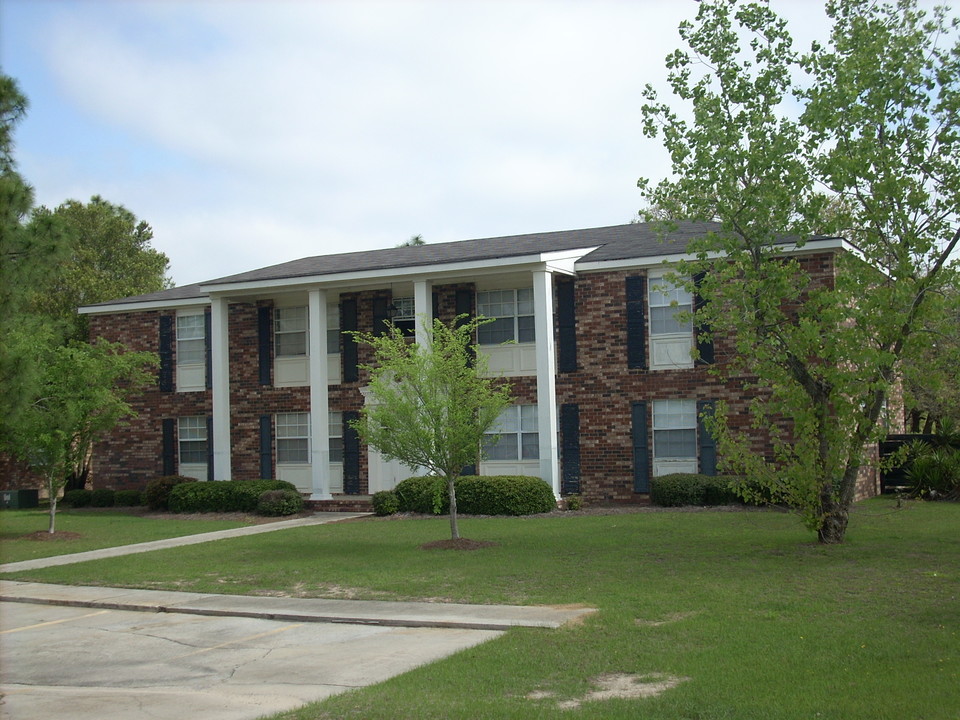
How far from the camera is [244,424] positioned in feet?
94.3

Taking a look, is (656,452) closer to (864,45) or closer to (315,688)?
(864,45)

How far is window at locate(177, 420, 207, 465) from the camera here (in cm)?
2942

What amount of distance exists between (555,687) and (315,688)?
6.73 ft

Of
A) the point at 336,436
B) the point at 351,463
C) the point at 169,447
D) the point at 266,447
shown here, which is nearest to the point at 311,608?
the point at 351,463

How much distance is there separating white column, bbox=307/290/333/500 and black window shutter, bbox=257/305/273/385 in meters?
2.73

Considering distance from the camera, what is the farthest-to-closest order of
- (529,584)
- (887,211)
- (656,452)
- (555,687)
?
(656,452), (887,211), (529,584), (555,687)

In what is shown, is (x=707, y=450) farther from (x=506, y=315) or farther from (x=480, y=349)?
(x=506, y=315)

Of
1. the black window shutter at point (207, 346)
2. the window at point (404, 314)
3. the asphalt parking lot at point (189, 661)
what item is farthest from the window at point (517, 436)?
the asphalt parking lot at point (189, 661)

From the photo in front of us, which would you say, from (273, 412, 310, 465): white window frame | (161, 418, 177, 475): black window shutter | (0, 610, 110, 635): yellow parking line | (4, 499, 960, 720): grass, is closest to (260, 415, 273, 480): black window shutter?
(273, 412, 310, 465): white window frame

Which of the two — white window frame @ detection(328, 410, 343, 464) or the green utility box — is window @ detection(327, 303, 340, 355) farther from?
the green utility box

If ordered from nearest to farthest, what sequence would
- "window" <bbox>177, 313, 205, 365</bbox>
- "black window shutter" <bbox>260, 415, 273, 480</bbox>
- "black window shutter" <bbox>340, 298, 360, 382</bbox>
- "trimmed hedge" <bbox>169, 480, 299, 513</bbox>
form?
"trimmed hedge" <bbox>169, 480, 299, 513</bbox> → "black window shutter" <bbox>340, 298, 360, 382</bbox> → "black window shutter" <bbox>260, 415, 273, 480</bbox> → "window" <bbox>177, 313, 205, 365</bbox>

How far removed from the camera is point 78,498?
2995 cm

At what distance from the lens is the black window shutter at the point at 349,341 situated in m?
27.5

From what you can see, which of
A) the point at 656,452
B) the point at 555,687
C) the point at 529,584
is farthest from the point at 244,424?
the point at 555,687
